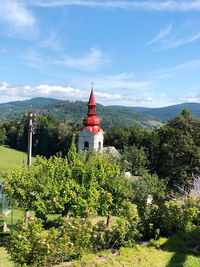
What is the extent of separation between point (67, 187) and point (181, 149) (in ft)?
60.4

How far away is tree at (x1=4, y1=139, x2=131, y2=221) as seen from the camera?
1268 cm

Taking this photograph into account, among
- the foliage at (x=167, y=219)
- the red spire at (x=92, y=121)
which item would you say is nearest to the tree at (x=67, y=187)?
the foliage at (x=167, y=219)

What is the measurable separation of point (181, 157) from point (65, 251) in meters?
23.9

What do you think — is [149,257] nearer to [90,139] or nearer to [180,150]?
[180,150]

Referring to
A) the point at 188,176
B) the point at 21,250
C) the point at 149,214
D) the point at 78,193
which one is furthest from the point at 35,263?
the point at 188,176

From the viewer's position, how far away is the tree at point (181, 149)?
2684 centimetres

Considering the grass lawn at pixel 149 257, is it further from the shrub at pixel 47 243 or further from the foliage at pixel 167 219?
the foliage at pixel 167 219

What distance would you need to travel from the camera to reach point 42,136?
84562 millimetres

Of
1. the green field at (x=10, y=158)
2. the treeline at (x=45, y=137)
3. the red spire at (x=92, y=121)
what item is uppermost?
the red spire at (x=92, y=121)

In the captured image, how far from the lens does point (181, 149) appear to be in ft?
89.6

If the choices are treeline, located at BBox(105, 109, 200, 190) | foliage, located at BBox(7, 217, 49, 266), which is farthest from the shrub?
treeline, located at BBox(105, 109, 200, 190)

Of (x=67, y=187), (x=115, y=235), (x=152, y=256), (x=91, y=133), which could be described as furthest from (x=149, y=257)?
(x=91, y=133)

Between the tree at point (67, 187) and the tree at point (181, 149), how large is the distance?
1428 centimetres

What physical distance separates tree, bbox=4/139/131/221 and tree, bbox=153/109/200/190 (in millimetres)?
14284
